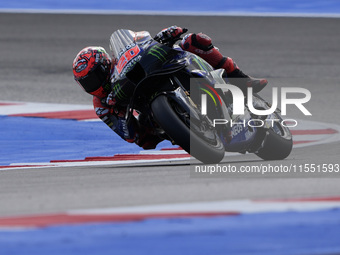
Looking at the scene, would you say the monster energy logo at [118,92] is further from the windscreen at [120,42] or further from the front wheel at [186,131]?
the front wheel at [186,131]

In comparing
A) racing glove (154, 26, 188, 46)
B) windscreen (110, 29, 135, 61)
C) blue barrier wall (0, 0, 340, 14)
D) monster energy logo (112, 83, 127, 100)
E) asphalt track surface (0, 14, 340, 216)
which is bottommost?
blue barrier wall (0, 0, 340, 14)

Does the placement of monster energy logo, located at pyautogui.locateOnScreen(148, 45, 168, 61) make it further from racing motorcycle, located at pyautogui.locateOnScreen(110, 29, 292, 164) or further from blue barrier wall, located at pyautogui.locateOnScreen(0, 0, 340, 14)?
blue barrier wall, located at pyautogui.locateOnScreen(0, 0, 340, 14)

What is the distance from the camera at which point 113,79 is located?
6.46 metres

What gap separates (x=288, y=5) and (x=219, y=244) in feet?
50.9

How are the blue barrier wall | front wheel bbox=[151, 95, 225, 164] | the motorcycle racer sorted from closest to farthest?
front wheel bbox=[151, 95, 225, 164]
the motorcycle racer
the blue barrier wall

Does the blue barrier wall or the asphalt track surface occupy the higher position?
the asphalt track surface

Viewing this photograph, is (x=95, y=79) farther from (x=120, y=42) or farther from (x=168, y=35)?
(x=168, y=35)

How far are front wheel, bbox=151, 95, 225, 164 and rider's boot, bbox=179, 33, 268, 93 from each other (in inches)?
33.4

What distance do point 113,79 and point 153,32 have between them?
8825 mm

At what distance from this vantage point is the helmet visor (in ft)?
21.2

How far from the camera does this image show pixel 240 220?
4.20 meters

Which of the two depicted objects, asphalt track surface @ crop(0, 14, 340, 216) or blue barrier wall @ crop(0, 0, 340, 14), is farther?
blue barrier wall @ crop(0, 0, 340, 14)

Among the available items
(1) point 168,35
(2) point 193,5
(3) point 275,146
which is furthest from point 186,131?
(2) point 193,5

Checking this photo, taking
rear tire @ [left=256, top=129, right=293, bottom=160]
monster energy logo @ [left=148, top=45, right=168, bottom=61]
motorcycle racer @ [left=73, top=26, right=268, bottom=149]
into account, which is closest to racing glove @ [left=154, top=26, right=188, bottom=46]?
motorcycle racer @ [left=73, top=26, right=268, bottom=149]
